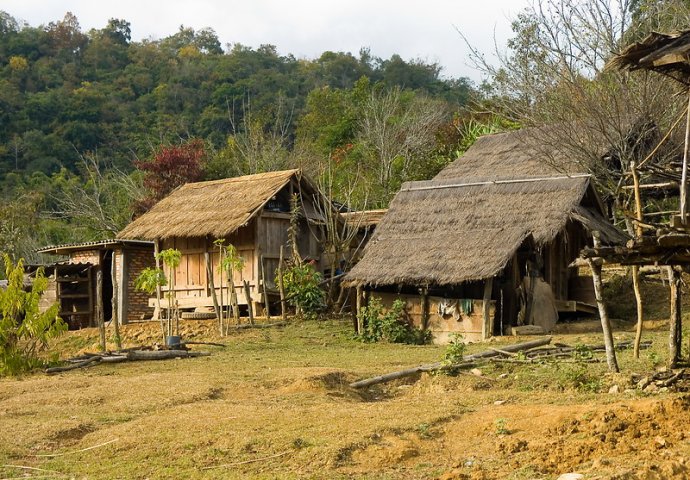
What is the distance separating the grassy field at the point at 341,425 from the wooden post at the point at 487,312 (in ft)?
14.9

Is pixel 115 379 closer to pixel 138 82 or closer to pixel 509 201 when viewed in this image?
pixel 509 201

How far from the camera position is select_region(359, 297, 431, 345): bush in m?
19.8

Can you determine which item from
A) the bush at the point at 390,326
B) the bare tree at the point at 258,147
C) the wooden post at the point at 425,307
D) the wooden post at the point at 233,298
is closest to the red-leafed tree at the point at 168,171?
the bare tree at the point at 258,147

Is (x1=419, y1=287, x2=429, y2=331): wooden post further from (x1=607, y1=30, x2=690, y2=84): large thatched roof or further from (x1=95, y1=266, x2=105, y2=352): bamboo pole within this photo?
(x1=607, y1=30, x2=690, y2=84): large thatched roof

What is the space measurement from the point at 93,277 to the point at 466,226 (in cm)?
1121

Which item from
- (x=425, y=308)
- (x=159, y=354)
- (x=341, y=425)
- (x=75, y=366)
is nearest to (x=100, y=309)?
(x=159, y=354)

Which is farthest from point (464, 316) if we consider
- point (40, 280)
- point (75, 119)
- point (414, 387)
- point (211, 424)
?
point (75, 119)

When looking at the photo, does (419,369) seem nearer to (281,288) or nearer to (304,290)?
(304,290)

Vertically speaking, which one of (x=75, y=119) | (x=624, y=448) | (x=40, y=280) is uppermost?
(x=75, y=119)

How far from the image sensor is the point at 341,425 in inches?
390

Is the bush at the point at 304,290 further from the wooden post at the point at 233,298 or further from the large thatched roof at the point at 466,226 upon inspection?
the large thatched roof at the point at 466,226

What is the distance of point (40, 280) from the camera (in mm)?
16188

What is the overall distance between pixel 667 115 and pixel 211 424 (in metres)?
16.8

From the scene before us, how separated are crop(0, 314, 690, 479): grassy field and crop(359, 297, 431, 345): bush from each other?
4835mm
